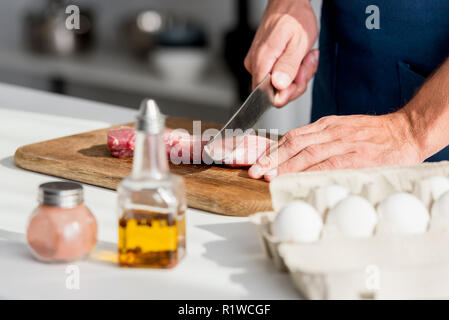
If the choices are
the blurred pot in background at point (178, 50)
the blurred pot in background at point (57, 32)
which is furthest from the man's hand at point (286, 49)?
the blurred pot in background at point (57, 32)

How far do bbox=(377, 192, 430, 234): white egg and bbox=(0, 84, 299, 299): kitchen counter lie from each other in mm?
148

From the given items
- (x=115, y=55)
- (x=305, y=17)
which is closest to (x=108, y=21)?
(x=115, y=55)

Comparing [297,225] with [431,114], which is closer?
[297,225]

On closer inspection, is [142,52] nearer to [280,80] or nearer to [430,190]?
[280,80]

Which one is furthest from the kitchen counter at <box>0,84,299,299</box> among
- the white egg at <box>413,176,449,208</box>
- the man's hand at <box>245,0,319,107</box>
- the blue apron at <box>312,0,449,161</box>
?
the blue apron at <box>312,0,449,161</box>

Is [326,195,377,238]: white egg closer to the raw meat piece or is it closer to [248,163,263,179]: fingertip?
[248,163,263,179]: fingertip

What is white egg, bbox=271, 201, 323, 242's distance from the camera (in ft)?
2.86

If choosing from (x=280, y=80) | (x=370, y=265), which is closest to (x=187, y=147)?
(x=280, y=80)

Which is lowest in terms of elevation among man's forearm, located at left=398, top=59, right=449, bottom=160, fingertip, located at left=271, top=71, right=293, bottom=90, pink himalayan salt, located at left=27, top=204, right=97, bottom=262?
pink himalayan salt, located at left=27, top=204, right=97, bottom=262

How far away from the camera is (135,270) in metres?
0.92

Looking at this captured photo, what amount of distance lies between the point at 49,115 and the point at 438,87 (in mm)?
1061

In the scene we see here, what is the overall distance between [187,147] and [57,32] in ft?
9.93
